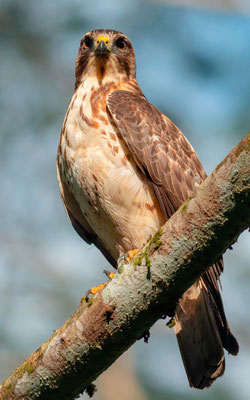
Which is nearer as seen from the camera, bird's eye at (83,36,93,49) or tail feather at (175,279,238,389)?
tail feather at (175,279,238,389)

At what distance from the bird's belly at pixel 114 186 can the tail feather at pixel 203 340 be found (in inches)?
28.3

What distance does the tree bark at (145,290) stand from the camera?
9.64 ft

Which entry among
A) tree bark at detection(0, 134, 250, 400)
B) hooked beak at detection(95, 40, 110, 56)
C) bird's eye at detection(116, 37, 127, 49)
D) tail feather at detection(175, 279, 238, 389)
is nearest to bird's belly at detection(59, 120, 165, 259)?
tail feather at detection(175, 279, 238, 389)

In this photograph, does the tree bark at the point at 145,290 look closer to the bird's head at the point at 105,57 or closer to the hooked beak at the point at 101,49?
the bird's head at the point at 105,57

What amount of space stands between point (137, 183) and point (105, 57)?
1632mm

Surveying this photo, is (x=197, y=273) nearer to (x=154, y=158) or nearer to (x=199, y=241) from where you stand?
(x=199, y=241)

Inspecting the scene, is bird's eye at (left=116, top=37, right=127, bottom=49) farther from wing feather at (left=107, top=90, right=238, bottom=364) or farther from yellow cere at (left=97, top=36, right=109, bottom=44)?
wing feather at (left=107, top=90, right=238, bottom=364)

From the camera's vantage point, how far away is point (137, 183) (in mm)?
4762

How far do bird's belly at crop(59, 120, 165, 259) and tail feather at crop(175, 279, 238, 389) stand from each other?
72 centimetres

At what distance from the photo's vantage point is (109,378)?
31.1 ft

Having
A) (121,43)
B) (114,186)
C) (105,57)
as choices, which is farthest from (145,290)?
(121,43)

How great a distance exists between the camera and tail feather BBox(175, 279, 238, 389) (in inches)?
188

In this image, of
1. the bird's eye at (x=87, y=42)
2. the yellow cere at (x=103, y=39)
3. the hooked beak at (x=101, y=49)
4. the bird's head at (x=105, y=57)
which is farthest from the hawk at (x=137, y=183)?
the bird's eye at (x=87, y=42)

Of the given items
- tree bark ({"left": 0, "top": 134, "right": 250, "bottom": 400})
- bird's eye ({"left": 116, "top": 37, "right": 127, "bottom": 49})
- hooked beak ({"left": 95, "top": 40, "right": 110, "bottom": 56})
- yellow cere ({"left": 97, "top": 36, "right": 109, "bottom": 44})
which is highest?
bird's eye ({"left": 116, "top": 37, "right": 127, "bottom": 49})
